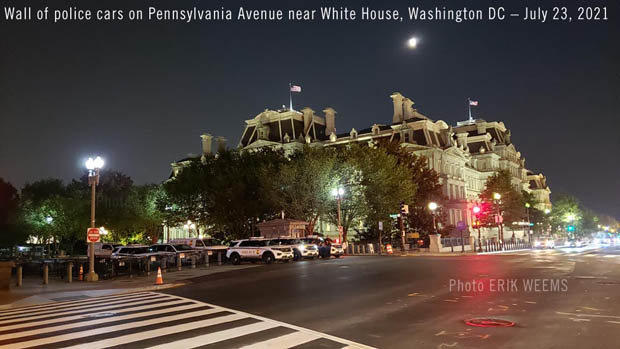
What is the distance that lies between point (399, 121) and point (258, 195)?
4086 cm

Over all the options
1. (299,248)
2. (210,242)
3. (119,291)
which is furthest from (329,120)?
(119,291)

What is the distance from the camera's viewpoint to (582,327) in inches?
379

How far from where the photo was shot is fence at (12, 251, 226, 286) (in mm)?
25453

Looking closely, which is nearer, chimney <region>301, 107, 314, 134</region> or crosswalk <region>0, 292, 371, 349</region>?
crosswalk <region>0, 292, 371, 349</region>

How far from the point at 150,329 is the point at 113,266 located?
17381 mm

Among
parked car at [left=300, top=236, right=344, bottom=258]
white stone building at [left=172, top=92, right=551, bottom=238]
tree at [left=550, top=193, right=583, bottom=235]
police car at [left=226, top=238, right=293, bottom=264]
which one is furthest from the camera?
tree at [left=550, top=193, right=583, bottom=235]

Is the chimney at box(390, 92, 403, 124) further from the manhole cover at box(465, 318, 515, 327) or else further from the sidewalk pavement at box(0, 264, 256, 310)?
the manhole cover at box(465, 318, 515, 327)

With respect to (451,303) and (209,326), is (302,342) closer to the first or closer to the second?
(209,326)

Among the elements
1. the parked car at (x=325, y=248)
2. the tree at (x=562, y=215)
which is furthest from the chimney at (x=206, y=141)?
the tree at (x=562, y=215)

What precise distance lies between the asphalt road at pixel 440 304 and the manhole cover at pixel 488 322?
0.66 feet

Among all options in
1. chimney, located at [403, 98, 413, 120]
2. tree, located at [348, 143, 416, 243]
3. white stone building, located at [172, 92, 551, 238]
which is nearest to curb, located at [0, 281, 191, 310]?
tree, located at [348, 143, 416, 243]

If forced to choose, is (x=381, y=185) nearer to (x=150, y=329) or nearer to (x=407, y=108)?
(x=407, y=108)

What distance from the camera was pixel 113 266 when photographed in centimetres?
2612

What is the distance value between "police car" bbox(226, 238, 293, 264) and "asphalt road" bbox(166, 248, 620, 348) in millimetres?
11928
